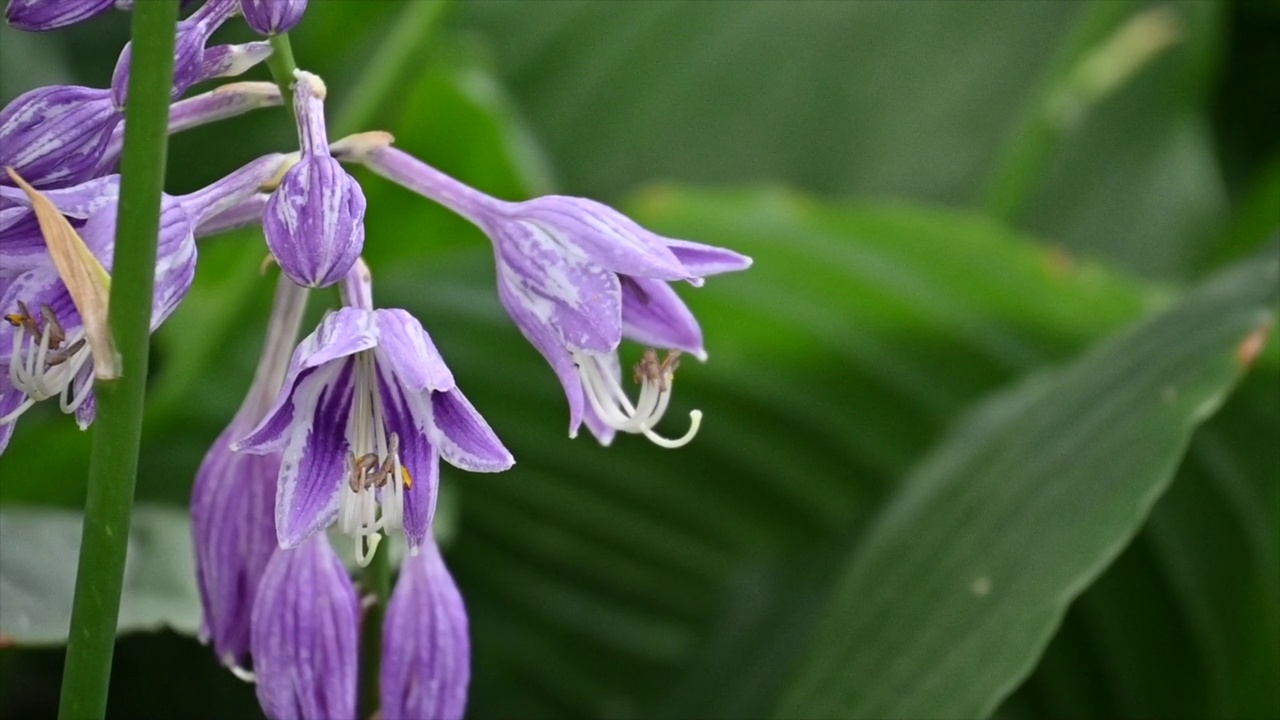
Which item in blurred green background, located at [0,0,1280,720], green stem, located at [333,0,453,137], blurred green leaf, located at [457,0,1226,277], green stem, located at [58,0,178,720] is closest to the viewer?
green stem, located at [58,0,178,720]

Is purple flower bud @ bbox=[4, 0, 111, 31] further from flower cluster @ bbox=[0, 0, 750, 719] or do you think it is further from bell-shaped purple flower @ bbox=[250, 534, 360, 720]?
bell-shaped purple flower @ bbox=[250, 534, 360, 720]

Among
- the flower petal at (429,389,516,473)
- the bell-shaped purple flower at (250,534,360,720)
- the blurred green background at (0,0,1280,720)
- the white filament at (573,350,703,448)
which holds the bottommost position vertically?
the blurred green background at (0,0,1280,720)

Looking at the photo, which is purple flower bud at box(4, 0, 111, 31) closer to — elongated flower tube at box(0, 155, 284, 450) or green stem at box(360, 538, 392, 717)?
elongated flower tube at box(0, 155, 284, 450)

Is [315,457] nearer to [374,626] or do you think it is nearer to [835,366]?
[374,626]

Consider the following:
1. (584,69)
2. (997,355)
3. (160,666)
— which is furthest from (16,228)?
(584,69)

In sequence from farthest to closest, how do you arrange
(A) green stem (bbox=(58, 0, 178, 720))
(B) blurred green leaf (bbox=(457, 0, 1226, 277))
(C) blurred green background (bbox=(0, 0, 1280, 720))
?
(B) blurred green leaf (bbox=(457, 0, 1226, 277)) → (C) blurred green background (bbox=(0, 0, 1280, 720)) → (A) green stem (bbox=(58, 0, 178, 720))

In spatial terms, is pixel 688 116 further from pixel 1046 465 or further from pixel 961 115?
pixel 1046 465

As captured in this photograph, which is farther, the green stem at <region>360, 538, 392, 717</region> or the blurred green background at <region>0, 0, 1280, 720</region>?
the blurred green background at <region>0, 0, 1280, 720</region>

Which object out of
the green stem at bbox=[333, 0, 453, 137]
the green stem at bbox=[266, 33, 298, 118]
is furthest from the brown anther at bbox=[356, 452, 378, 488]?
the green stem at bbox=[333, 0, 453, 137]

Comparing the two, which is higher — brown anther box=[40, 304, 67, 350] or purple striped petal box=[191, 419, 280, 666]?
brown anther box=[40, 304, 67, 350]
